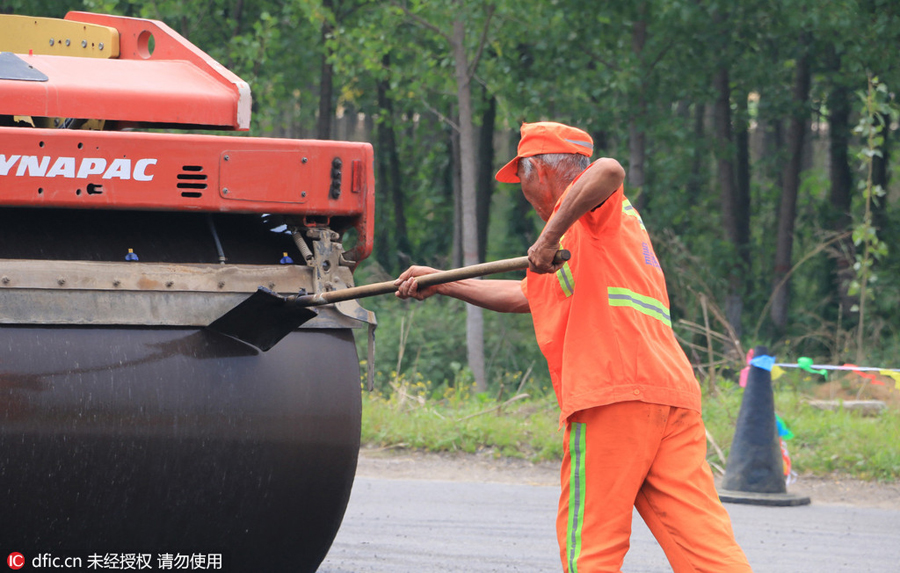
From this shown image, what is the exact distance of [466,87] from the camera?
596 inches

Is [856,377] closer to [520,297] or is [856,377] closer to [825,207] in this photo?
[825,207]

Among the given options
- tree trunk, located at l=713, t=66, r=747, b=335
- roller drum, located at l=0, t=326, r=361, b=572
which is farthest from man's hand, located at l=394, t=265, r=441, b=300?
tree trunk, located at l=713, t=66, r=747, b=335

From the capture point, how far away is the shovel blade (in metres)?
3.22

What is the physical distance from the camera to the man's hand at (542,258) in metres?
3.10

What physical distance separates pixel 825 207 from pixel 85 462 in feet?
58.2

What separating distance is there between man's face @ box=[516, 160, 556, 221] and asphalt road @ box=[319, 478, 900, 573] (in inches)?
79.8

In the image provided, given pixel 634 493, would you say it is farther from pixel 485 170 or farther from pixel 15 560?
pixel 485 170

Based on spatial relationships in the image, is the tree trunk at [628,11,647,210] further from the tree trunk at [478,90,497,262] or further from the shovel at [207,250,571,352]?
the shovel at [207,250,571,352]

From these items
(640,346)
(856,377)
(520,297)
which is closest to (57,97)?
(520,297)

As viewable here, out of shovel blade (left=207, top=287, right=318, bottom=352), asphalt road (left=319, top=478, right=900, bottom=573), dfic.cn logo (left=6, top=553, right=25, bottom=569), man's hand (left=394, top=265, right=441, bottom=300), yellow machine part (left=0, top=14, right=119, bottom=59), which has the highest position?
yellow machine part (left=0, top=14, right=119, bottom=59)

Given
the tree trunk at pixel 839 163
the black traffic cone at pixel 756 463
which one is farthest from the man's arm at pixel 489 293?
the tree trunk at pixel 839 163

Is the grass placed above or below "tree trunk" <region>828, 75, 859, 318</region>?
below

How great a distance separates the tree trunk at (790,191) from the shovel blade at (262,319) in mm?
16453

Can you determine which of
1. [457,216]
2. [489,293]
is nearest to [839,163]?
[457,216]
